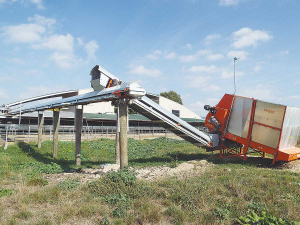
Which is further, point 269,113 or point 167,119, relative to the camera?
point 167,119

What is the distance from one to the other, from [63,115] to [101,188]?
24.1 metres

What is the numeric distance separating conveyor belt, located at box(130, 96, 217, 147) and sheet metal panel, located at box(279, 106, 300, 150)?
369cm

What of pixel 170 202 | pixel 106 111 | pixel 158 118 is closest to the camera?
pixel 170 202

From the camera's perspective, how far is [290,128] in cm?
1041

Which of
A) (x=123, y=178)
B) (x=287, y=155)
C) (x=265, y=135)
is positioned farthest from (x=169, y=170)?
(x=287, y=155)

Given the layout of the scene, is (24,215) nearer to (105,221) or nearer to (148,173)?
(105,221)

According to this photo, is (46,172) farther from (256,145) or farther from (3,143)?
(3,143)

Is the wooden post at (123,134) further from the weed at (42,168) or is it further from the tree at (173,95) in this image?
the tree at (173,95)

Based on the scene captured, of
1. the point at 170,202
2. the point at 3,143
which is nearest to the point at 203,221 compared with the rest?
the point at 170,202

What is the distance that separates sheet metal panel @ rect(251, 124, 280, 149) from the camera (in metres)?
10.3

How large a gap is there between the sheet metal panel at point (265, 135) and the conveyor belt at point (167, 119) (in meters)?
2.50

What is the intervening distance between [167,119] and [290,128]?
6189mm

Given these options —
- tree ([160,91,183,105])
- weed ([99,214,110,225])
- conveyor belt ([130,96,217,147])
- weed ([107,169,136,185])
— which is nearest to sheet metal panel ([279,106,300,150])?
conveyor belt ([130,96,217,147])

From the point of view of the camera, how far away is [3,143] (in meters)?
19.3
